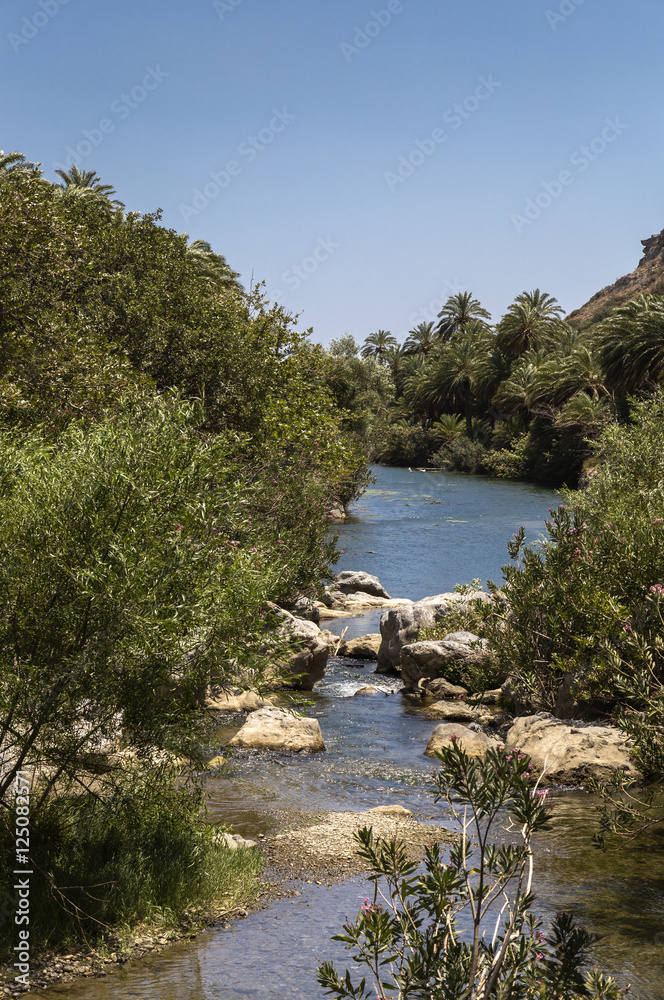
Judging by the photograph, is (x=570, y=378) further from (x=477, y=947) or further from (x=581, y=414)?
(x=477, y=947)

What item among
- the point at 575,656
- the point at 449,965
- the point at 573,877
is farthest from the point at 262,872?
the point at 575,656

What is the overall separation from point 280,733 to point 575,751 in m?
4.20

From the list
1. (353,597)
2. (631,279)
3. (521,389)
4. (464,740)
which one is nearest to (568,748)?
(464,740)

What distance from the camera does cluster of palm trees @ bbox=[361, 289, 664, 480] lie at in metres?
51.7

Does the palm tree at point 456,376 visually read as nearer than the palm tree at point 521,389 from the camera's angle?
No

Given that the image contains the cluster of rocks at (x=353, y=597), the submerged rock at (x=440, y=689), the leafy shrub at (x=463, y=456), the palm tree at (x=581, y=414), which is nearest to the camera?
the submerged rock at (x=440, y=689)

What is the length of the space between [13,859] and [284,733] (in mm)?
6303

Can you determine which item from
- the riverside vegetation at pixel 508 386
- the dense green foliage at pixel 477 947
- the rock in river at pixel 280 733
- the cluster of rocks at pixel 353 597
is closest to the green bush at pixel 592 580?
the rock in river at pixel 280 733

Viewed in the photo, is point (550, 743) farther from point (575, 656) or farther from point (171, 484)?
point (171, 484)

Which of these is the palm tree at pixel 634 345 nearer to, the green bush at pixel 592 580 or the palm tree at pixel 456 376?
the palm tree at pixel 456 376

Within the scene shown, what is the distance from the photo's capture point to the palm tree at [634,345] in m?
49.6

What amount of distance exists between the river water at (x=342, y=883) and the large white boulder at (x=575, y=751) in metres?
0.34

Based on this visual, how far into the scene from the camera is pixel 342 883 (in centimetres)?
773

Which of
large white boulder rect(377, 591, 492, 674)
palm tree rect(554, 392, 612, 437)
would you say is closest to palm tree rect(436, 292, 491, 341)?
→ palm tree rect(554, 392, 612, 437)
